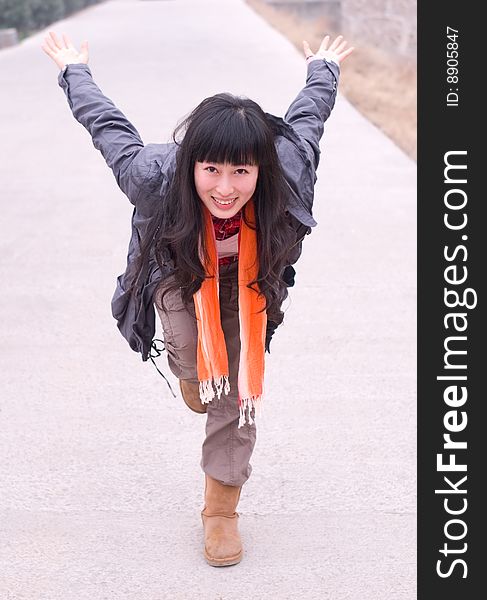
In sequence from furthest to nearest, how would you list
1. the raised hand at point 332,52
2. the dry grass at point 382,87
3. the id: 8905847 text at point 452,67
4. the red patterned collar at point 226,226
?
1. the dry grass at point 382,87
2. the id: 8905847 text at point 452,67
3. the raised hand at point 332,52
4. the red patterned collar at point 226,226

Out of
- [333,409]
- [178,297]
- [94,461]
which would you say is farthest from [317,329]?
[178,297]

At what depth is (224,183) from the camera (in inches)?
108

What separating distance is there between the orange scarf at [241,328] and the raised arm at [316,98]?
311mm

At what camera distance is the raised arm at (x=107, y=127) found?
285 cm

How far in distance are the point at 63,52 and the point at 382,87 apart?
513 inches

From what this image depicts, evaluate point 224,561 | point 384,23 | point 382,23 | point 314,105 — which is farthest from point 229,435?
point 382,23

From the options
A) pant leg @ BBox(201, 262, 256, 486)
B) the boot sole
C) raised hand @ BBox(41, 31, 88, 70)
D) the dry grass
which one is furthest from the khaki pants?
the dry grass

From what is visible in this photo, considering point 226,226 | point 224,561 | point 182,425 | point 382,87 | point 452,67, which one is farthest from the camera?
point 382,87

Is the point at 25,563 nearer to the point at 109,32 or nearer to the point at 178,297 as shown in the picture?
the point at 178,297

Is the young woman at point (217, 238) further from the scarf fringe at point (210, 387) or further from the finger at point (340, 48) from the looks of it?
the finger at point (340, 48)

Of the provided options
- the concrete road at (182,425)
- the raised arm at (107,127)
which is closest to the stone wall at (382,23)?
the concrete road at (182,425)

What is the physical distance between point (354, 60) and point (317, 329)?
47.0 ft

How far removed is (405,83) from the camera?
17.1m

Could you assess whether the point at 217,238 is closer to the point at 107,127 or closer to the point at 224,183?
the point at 224,183
